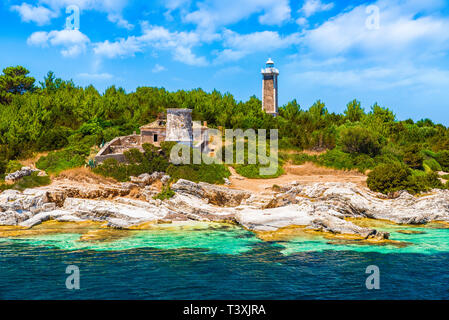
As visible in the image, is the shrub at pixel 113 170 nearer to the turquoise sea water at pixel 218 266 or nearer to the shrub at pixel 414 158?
the turquoise sea water at pixel 218 266

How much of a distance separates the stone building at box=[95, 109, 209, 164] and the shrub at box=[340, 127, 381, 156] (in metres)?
16.7

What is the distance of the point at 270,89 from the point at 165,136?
32.9 meters

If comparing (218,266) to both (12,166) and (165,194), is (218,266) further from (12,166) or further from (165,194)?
(12,166)

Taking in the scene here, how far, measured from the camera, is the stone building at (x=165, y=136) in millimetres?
40616

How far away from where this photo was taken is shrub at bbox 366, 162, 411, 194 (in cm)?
3238

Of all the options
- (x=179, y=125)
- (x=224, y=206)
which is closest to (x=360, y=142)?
(x=179, y=125)

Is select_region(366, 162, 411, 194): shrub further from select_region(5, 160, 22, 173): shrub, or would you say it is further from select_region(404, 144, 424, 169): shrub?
select_region(5, 160, 22, 173): shrub

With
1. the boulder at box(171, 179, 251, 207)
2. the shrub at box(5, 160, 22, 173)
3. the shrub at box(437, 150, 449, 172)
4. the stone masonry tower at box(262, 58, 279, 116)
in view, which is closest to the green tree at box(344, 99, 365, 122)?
the stone masonry tower at box(262, 58, 279, 116)

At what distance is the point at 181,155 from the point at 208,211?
1090 centimetres

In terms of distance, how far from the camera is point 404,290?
1569cm

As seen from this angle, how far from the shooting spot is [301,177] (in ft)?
127

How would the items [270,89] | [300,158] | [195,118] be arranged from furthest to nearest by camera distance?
[270,89], [195,118], [300,158]

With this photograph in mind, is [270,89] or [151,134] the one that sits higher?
[270,89]
